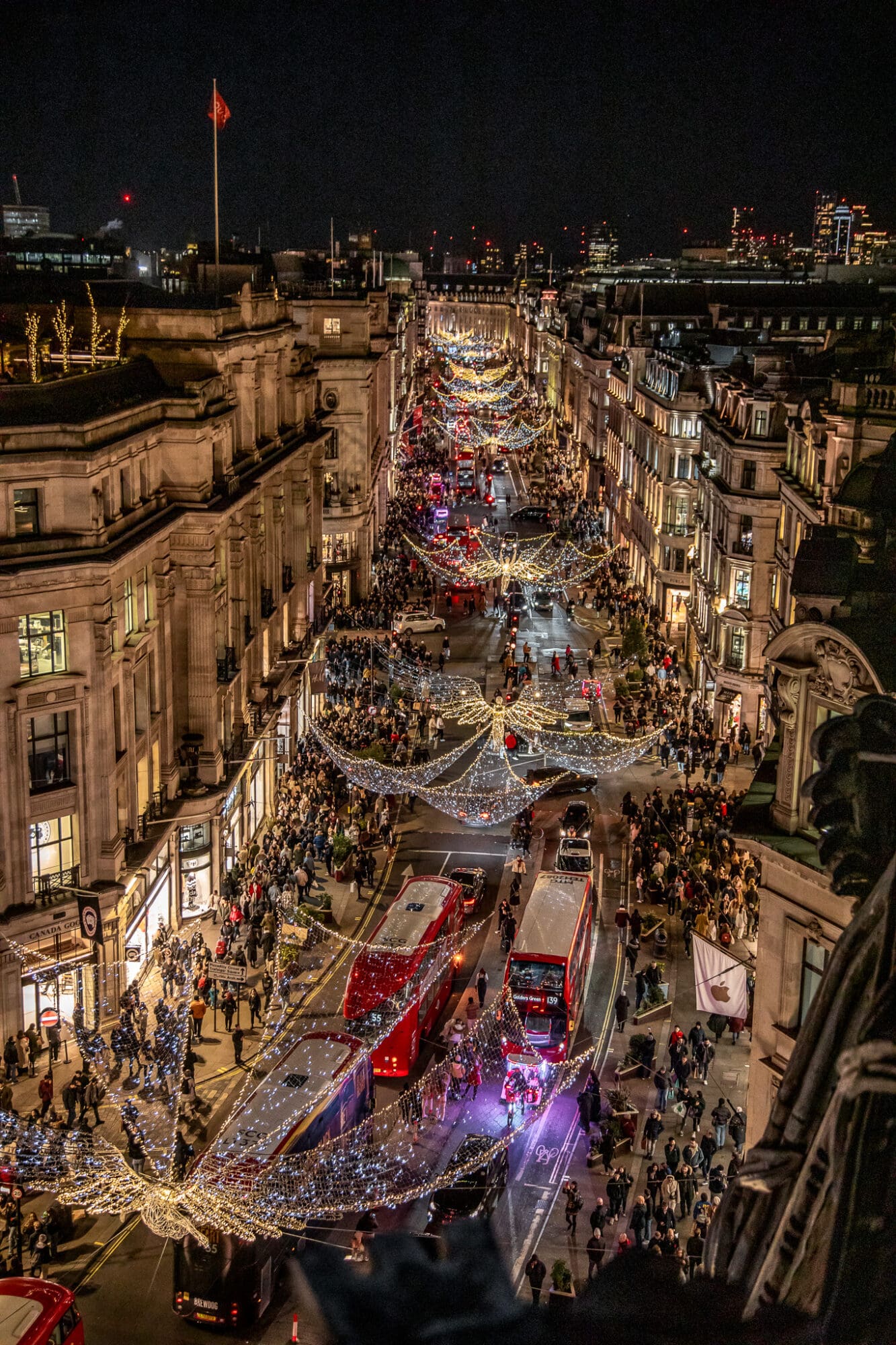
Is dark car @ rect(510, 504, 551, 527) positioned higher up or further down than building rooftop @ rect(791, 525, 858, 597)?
further down

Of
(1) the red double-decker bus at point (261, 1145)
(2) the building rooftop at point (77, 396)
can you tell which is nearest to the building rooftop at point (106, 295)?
(2) the building rooftop at point (77, 396)

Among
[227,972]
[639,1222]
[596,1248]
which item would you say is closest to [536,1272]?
[596,1248]

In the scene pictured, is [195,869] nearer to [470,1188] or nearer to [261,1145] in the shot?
[470,1188]

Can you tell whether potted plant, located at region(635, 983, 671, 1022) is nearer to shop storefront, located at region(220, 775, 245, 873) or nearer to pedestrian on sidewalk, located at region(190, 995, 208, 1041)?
pedestrian on sidewalk, located at region(190, 995, 208, 1041)

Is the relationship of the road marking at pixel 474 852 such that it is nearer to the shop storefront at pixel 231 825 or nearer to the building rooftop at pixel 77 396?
the shop storefront at pixel 231 825

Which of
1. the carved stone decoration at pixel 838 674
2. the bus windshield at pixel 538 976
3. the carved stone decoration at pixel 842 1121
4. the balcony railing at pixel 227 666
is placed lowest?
the bus windshield at pixel 538 976

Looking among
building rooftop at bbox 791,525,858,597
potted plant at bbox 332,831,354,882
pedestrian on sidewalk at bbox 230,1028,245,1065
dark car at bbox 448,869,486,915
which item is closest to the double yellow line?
pedestrian on sidewalk at bbox 230,1028,245,1065
